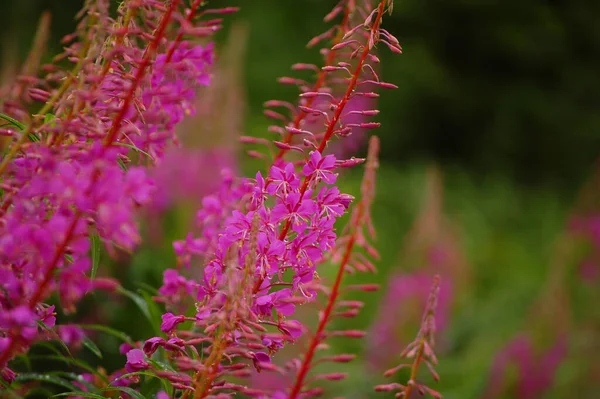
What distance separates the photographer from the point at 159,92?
159cm

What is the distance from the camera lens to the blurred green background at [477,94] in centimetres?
1088

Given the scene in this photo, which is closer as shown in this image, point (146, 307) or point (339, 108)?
point (339, 108)

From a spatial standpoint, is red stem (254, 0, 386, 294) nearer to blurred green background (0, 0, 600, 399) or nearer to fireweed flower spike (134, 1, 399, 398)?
fireweed flower spike (134, 1, 399, 398)

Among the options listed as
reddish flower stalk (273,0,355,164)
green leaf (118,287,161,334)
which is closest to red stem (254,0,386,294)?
reddish flower stalk (273,0,355,164)

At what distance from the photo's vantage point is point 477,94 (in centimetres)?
1338

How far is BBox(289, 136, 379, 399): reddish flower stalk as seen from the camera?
5.80ft

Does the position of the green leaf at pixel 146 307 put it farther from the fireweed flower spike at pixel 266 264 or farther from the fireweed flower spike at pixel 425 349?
the fireweed flower spike at pixel 425 349

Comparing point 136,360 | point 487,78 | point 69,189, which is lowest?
point 136,360

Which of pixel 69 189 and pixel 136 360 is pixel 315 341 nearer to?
pixel 136 360

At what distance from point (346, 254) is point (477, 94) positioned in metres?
12.0

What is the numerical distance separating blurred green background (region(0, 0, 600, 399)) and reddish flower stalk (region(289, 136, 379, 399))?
7595 millimetres

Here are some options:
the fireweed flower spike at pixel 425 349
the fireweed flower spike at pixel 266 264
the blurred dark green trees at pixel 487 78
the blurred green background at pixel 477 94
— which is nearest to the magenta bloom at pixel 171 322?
the fireweed flower spike at pixel 266 264

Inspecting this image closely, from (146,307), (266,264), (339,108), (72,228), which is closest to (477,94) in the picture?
(146,307)

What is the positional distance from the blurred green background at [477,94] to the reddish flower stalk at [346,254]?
760 cm
